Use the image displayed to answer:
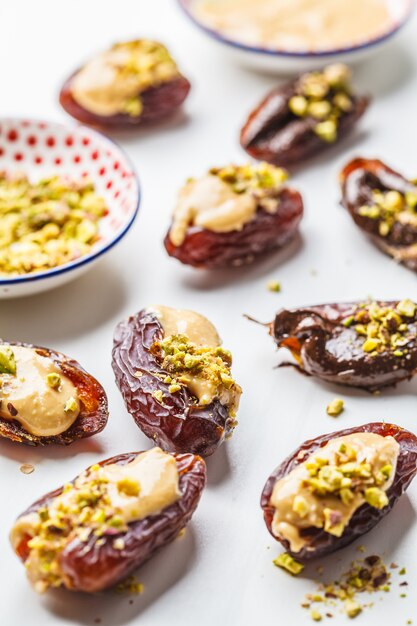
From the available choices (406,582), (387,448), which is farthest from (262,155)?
(406,582)

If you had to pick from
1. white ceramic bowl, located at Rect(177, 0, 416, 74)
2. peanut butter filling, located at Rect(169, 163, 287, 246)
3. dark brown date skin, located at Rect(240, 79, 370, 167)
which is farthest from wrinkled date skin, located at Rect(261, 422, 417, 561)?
white ceramic bowl, located at Rect(177, 0, 416, 74)

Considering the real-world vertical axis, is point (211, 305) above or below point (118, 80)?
below

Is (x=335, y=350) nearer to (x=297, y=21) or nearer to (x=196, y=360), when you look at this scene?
(x=196, y=360)

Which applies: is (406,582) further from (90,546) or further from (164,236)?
(164,236)

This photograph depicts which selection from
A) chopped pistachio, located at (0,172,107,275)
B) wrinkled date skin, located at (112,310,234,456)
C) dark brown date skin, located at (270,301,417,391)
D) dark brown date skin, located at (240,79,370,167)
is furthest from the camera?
dark brown date skin, located at (240,79,370,167)

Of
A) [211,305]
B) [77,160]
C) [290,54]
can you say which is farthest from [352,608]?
[290,54]

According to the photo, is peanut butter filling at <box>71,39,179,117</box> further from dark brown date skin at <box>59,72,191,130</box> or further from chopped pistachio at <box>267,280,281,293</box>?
chopped pistachio at <box>267,280,281,293</box>
